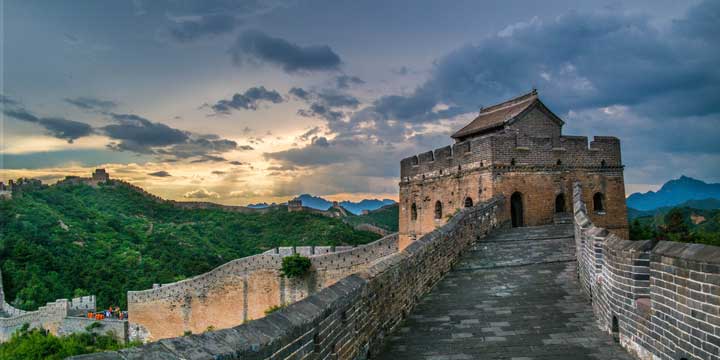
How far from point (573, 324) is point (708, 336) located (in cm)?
279

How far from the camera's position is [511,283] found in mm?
→ 8594

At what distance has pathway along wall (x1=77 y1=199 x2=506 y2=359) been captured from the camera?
109 inches

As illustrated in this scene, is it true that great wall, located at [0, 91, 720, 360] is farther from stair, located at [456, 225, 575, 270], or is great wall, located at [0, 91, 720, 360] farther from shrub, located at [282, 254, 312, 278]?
shrub, located at [282, 254, 312, 278]

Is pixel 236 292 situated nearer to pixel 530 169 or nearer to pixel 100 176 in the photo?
pixel 530 169

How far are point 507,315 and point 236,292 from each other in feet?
67.3

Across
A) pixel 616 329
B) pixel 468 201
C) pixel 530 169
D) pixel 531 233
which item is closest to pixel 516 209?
pixel 530 169

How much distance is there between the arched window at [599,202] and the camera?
629 inches

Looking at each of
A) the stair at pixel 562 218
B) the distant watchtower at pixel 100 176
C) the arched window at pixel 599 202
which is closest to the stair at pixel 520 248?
the stair at pixel 562 218

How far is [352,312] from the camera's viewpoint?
503 cm

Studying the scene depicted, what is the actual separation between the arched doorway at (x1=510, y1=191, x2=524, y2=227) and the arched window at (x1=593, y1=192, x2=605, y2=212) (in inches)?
104

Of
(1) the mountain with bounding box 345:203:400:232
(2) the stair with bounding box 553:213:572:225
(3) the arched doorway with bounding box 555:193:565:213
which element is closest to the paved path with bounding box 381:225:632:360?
(2) the stair with bounding box 553:213:572:225

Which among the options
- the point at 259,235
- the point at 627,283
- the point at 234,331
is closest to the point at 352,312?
the point at 234,331

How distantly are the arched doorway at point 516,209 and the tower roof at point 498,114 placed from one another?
8.40 feet

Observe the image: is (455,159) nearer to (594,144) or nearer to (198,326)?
(594,144)
